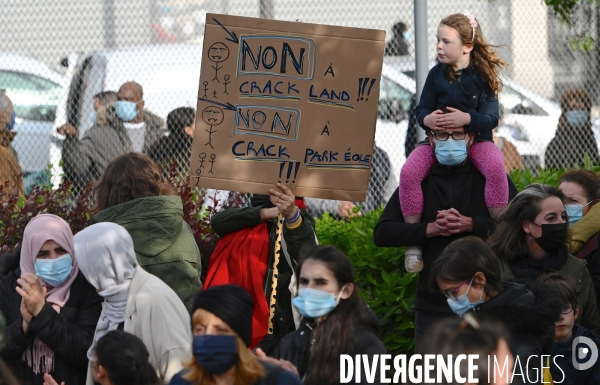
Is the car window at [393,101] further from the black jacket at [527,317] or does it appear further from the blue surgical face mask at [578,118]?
the black jacket at [527,317]

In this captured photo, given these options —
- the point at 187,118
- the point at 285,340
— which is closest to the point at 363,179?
the point at 285,340

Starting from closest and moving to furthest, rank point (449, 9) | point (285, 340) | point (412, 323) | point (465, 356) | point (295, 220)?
1. point (465, 356)
2. point (285, 340)
3. point (295, 220)
4. point (412, 323)
5. point (449, 9)

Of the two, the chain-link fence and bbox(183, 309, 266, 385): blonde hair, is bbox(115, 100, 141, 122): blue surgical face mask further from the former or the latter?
bbox(183, 309, 266, 385): blonde hair

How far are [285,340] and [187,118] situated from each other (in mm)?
4625

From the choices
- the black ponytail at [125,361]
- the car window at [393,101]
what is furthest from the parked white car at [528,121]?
the black ponytail at [125,361]

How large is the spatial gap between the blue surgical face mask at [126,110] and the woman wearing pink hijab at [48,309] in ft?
12.6

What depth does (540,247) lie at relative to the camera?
5898 mm

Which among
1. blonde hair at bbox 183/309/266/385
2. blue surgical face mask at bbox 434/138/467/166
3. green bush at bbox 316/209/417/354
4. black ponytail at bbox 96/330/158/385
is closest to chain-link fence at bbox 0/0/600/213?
green bush at bbox 316/209/417/354

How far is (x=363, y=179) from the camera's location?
21.1 feet

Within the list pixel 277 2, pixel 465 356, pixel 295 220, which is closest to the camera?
pixel 465 356

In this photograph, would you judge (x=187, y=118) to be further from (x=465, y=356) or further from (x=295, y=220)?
(x=465, y=356)

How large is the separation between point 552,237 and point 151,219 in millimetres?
2130

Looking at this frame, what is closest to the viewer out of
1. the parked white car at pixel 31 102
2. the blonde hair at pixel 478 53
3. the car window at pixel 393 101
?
the blonde hair at pixel 478 53

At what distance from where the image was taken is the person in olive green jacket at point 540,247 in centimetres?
586
